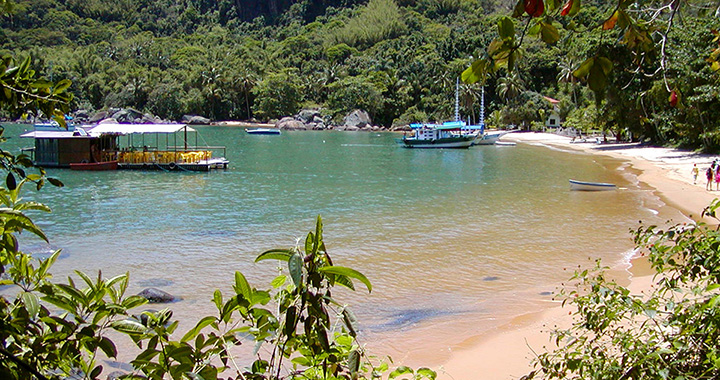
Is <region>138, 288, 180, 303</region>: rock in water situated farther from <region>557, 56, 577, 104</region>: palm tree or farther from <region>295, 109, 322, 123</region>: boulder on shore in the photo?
<region>295, 109, 322, 123</region>: boulder on shore

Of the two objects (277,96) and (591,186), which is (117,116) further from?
(591,186)

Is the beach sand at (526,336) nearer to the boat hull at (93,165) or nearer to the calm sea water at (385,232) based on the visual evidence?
the calm sea water at (385,232)

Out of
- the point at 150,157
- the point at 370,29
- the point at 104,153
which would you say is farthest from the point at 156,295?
the point at 370,29

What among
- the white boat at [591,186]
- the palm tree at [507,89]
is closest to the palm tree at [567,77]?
the palm tree at [507,89]

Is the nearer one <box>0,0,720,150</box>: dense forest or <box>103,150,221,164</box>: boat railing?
<box>103,150,221,164</box>: boat railing

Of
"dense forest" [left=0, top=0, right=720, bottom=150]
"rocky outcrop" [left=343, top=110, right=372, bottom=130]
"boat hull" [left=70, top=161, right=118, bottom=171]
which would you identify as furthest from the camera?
"rocky outcrop" [left=343, top=110, right=372, bottom=130]

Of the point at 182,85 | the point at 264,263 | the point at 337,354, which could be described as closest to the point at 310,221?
the point at 264,263

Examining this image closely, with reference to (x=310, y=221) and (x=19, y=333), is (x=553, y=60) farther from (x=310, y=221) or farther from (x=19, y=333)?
(x=19, y=333)

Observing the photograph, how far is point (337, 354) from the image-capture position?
248 centimetres

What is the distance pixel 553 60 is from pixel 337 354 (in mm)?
87232

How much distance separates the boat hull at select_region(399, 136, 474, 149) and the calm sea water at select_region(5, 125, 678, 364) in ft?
62.0

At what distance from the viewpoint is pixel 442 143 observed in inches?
2285

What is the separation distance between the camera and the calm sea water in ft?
39.6

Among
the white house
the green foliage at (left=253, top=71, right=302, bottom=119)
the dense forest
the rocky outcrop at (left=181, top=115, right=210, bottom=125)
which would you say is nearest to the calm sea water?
the dense forest
